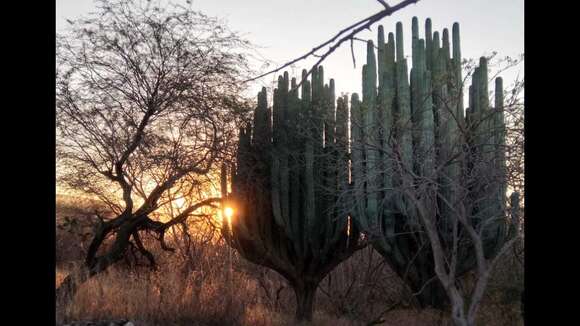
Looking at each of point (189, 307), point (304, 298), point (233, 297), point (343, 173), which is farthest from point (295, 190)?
point (189, 307)

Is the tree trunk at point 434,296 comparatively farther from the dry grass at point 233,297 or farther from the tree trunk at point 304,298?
the tree trunk at point 304,298

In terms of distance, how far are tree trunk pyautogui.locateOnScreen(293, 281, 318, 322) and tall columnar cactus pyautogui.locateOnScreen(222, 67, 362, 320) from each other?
14mm

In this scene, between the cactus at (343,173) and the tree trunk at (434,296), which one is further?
the tree trunk at (434,296)

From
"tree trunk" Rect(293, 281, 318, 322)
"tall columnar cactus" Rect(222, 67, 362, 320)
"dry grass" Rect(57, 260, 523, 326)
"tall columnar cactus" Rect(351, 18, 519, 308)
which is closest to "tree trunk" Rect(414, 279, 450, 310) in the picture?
"tall columnar cactus" Rect(351, 18, 519, 308)

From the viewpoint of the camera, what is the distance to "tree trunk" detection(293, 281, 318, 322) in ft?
27.4

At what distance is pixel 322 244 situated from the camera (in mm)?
A: 8430

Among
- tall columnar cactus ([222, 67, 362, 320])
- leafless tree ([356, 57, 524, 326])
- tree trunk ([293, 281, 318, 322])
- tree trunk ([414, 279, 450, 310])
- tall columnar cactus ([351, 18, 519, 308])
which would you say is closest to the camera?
leafless tree ([356, 57, 524, 326])

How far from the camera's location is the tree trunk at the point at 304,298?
835 centimetres

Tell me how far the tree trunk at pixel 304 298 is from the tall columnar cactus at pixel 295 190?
1 cm

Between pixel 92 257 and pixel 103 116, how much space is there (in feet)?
6.53

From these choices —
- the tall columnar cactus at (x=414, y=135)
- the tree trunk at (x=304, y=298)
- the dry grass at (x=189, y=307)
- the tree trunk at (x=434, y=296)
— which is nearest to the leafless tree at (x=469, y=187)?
the tall columnar cactus at (x=414, y=135)

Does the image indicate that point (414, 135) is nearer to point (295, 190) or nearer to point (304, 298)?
point (295, 190)

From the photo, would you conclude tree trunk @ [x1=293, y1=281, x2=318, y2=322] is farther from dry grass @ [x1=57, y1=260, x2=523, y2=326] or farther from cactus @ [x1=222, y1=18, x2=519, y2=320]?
dry grass @ [x1=57, y1=260, x2=523, y2=326]
